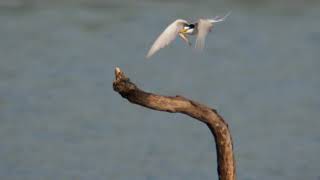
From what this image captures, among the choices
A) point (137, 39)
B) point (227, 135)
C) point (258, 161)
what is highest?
point (137, 39)

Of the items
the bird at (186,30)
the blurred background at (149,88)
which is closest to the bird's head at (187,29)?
the bird at (186,30)

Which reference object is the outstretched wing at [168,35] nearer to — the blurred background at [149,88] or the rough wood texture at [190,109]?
the rough wood texture at [190,109]

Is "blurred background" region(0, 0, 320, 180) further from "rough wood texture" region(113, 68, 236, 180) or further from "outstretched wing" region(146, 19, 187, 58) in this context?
"outstretched wing" region(146, 19, 187, 58)

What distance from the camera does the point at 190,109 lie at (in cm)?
650

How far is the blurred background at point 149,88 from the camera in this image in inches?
437

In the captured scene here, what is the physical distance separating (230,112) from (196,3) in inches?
234

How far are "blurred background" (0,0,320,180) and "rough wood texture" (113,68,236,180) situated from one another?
3882 mm

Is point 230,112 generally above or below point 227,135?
above

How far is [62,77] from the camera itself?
14297mm

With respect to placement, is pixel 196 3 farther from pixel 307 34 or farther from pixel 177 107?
pixel 177 107

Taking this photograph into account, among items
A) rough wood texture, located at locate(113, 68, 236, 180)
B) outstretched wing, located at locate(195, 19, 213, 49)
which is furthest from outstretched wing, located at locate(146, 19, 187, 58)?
rough wood texture, located at locate(113, 68, 236, 180)

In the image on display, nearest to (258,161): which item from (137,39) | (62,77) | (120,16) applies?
(62,77)

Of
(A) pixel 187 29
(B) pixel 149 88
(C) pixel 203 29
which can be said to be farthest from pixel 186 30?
(B) pixel 149 88

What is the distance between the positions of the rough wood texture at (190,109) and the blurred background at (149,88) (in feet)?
12.7
